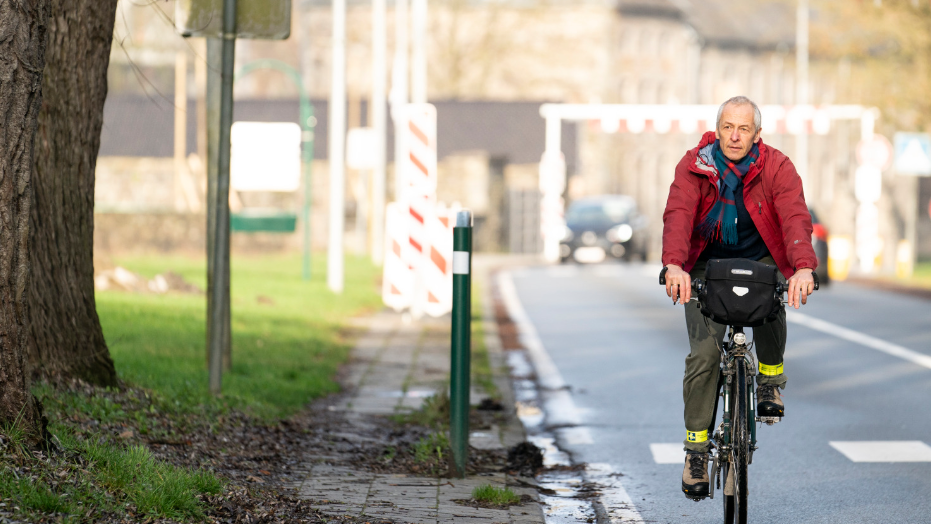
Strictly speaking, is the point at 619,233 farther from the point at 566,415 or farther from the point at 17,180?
the point at 17,180

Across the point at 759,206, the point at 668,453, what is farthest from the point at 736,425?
the point at 668,453

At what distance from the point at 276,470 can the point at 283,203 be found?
37383 millimetres

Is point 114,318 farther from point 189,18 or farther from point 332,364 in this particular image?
point 189,18

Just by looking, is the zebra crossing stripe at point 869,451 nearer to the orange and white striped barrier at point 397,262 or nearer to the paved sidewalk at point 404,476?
the paved sidewalk at point 404,476

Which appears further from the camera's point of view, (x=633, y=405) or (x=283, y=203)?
(x=283, y=203)

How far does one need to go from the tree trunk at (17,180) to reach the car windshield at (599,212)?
29284 millimetres

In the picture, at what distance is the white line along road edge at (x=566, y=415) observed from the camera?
628 centimetres

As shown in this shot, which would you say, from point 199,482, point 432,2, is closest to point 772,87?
point 432,2

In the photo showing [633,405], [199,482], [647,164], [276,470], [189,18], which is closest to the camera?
[199,482]

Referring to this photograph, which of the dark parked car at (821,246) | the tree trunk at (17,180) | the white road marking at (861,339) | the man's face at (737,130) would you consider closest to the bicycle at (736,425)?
the man's face at (737,130)

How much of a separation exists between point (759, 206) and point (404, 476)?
7.38 ft

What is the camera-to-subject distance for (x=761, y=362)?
5746mm

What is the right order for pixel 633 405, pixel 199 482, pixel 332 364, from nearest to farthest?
pixel 199 482
pixel 633 405
pixel 332 364

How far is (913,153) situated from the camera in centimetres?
2819
